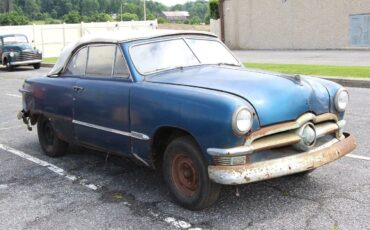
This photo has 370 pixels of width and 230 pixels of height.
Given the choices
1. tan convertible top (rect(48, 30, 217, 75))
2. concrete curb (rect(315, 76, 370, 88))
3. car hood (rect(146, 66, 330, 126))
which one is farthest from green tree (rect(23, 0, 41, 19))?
car hood (rect(146, 66, 330, 126))

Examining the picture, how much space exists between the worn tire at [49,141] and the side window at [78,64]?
789 millimetres

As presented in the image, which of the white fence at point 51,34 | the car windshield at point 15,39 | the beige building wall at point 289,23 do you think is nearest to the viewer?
the car windshield at point 15,39

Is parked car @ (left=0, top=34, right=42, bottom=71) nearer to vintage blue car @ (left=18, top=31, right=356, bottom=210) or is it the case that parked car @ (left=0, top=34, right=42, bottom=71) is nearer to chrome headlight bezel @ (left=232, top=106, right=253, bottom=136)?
vintage blue car @ (left=18, top=31, right=356, bottom=210)

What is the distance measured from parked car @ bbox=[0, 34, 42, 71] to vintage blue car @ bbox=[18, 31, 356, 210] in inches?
765

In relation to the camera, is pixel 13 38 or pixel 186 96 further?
pixel 13 38

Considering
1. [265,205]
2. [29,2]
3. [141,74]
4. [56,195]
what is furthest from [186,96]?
[29,2]

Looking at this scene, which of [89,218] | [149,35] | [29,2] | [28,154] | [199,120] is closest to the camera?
[199,120]

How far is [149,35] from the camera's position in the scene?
540cm

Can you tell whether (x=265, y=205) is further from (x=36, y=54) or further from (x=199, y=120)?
(x=36, y=54)

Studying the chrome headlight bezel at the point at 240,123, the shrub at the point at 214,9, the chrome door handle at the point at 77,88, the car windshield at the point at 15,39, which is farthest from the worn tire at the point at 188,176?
the shrub at the point at 214,9

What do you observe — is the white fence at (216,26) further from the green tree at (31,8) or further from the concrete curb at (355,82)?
the green tree at (31,8)

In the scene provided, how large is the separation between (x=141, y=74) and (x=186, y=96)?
2.77ft

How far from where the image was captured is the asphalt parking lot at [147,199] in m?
4.25

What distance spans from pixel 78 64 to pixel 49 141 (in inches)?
51.1
